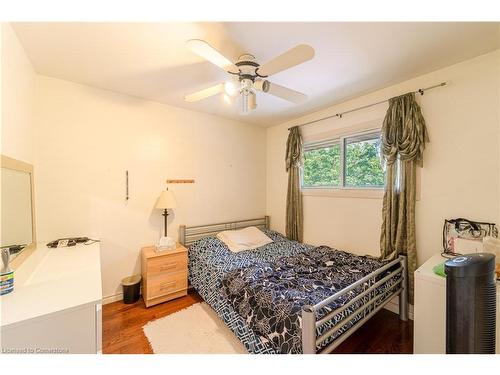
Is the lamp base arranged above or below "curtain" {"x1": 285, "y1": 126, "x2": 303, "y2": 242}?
below

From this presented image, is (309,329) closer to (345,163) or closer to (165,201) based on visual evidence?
(165,201)

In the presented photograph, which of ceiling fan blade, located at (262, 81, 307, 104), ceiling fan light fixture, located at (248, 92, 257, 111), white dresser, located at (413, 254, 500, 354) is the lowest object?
white dresser, located at (413, 254, 500, 354)

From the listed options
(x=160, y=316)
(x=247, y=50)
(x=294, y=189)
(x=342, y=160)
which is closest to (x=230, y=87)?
(x=247, y=50)

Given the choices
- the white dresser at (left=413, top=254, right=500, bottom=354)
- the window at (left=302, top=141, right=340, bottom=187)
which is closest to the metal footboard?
the white dresser at (left=413, top=254, right=500, bottom=354)

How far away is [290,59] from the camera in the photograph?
133 cm

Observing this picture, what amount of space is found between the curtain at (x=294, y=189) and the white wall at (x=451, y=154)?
29.7 inches

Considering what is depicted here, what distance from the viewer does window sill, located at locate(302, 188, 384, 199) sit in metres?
2.52

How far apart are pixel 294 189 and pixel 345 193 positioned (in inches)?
31.9

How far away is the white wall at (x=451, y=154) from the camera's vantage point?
5.94 feet

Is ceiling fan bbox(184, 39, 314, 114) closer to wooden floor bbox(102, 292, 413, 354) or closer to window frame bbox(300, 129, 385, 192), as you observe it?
window frame bbox(300, 129, 385, 192)

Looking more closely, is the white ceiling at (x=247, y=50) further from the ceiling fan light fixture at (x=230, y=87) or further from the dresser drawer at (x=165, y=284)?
the dresser drawer at (x=165, y=284)

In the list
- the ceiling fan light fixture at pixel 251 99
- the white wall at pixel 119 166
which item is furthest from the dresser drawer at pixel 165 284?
the ceiling fan light fixture at pixel 251 99
